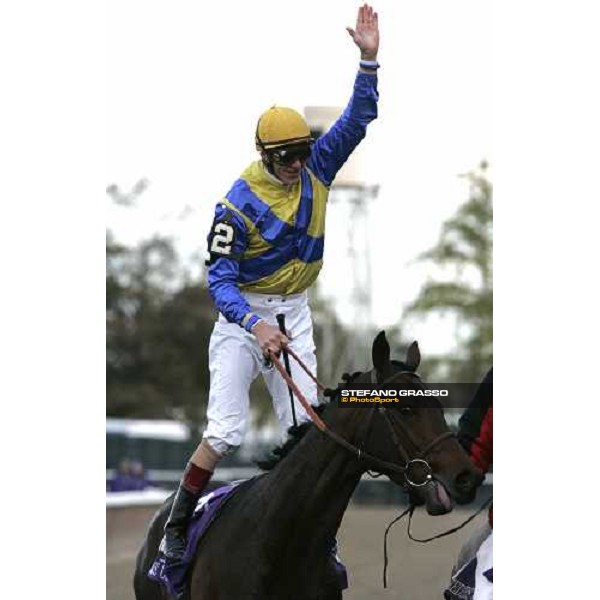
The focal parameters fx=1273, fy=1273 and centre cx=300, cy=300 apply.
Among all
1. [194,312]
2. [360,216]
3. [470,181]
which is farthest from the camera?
[194,312]

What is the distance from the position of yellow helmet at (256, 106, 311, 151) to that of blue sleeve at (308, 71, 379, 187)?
0.19 meters

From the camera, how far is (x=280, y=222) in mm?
5797

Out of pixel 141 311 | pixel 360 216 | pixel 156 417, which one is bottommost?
pixel 156 417

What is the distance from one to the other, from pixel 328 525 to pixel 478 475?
0.76m

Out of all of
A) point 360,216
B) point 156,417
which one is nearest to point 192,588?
point 360,216

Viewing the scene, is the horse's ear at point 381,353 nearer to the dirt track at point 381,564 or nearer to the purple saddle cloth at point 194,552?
the purple saddle cloth at point 194,552

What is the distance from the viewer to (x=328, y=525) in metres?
5.36

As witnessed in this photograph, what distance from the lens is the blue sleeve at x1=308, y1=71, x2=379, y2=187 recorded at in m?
5.86

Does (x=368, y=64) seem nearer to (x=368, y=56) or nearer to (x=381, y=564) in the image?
(x=368, y=56)

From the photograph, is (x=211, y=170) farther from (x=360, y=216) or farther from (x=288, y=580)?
(x=288, y=580)

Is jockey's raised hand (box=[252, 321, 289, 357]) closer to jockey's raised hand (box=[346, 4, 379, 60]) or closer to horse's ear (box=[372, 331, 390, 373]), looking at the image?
horse's ear (box=[372, 331, 390, 373])

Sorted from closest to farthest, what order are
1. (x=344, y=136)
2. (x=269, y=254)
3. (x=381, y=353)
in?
(x=381, y=353) < (x=269, y=254) < (x=344, y=136)

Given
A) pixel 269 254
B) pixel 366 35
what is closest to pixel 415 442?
pixel 269 254

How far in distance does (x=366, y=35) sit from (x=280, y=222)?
3.06ft
